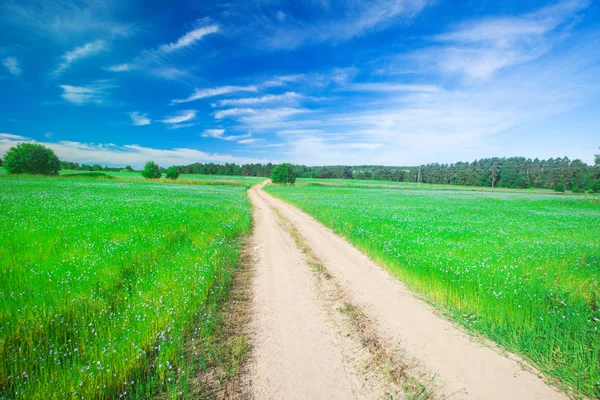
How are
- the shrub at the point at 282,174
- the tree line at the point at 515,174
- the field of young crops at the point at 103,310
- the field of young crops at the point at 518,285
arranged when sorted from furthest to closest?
the tree line at the point at 515,174 → the shrub at the point at 282,174 → the field of young crops at the point at 518,285 → the field of young crops at the point at 103,310

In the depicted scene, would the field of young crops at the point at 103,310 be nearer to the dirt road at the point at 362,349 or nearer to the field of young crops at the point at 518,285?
the dirt road at the point at 362,349

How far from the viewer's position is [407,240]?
13602 millimetres

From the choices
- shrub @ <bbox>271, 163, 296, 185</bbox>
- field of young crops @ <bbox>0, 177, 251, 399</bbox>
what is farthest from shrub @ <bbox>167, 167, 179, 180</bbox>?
field of young crops @ <bbox>0, 177, 251, 399</bbox>

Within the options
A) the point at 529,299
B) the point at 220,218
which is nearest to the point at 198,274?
the point at 529,299

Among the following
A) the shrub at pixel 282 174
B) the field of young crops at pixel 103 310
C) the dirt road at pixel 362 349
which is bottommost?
the dirt road at pixel 362 349

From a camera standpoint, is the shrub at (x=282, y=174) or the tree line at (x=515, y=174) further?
the tree line at (x=515, y=174)

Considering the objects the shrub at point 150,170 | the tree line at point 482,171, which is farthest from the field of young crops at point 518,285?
the shrub at point 150,170

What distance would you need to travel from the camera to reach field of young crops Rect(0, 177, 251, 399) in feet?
12.5

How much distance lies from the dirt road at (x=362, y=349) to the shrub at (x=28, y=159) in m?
136

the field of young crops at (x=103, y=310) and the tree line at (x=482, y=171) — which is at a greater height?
the tree line at (x=482, y=171)

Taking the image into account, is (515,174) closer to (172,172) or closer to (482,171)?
(482,171)

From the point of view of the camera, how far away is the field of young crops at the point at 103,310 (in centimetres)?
381

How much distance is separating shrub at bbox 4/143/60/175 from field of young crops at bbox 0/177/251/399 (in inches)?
4925

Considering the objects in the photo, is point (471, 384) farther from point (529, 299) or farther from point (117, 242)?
point (117, 242)
